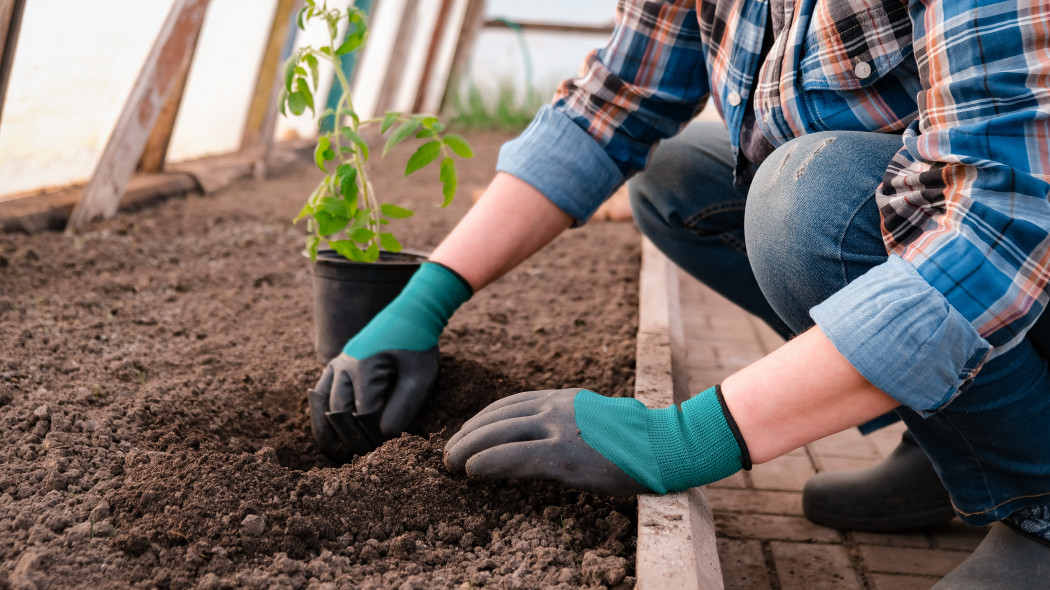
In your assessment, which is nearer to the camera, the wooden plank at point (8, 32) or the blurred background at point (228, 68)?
the wooden plank at point (8, 32)

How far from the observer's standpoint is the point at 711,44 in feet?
5.02

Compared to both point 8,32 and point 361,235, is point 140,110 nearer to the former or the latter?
point 8,32

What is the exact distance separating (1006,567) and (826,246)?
0.59 metres

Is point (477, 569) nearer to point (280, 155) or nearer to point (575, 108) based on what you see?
point (575, 108)

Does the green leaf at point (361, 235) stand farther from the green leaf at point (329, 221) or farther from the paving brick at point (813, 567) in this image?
the paving brick at point (813, 567)

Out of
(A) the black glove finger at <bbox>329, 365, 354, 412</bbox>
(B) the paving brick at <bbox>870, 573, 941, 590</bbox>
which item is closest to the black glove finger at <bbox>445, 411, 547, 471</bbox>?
(A) the black glove finger at <bbox>329, 365, 354, 412</bbox>

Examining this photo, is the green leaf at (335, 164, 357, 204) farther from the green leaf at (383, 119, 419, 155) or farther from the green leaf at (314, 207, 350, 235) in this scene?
the green leaf at (383, 119, 419, 155)

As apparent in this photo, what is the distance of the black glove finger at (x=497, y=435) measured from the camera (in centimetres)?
122

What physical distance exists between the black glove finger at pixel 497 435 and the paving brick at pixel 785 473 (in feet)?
2.99

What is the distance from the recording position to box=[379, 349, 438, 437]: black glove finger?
1501 mm

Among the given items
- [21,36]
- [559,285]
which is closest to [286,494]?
[559,285]

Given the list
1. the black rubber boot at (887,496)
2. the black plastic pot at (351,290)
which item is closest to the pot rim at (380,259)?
the black plastic pot at (351,290)

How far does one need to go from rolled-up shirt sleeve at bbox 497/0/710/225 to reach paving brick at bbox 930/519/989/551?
1.01 meters

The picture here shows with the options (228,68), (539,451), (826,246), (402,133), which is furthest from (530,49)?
(539,451)
